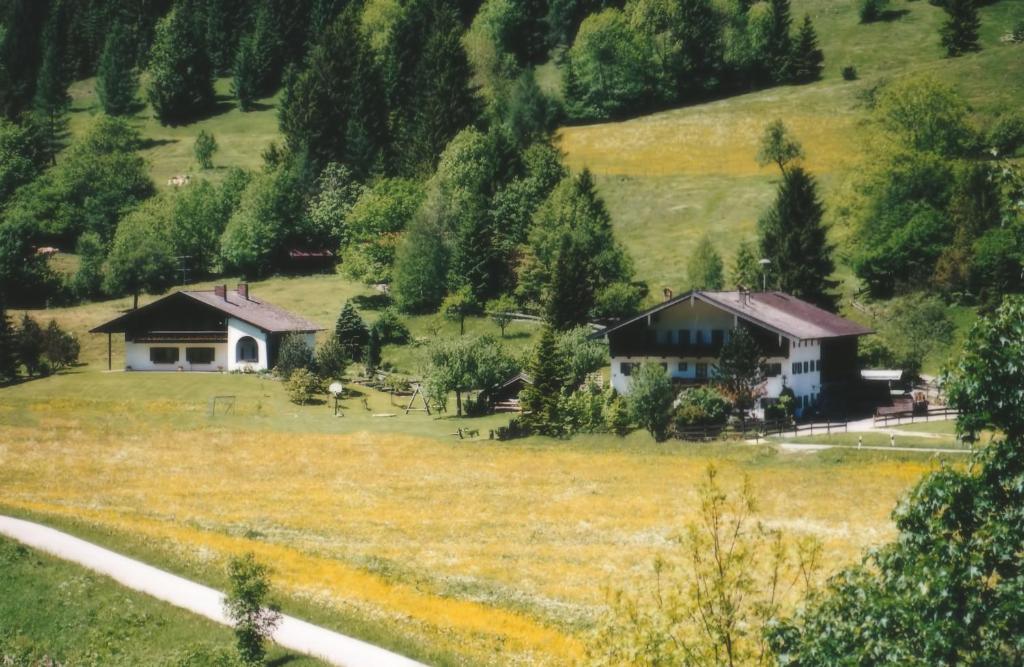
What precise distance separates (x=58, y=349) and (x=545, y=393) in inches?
1560

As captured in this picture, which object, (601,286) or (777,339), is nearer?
(777,339)

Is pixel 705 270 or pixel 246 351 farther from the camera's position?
pixel 705 270

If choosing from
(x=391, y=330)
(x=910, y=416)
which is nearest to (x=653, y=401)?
(x=910, y=416)

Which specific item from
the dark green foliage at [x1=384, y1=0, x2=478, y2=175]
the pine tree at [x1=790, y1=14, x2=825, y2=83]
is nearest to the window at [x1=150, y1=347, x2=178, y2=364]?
the dark green foliage at [x1=384, y1=0, x2=478, y2=175]

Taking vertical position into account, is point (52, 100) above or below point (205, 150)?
above

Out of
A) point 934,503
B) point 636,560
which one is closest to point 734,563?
point 934,503

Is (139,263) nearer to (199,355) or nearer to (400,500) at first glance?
(199,355)

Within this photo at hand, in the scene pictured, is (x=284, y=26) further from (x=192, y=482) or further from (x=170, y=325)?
(x=192, y=482)

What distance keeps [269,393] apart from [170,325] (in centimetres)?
1572

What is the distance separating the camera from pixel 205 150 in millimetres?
149875

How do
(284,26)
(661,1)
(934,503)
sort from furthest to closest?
(284,26)
(661,1)
(934,503)

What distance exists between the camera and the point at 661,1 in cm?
17325

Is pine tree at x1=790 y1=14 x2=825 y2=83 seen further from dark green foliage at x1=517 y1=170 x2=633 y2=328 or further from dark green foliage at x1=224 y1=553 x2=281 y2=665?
dark green foliage at x1=224 y1=553 x2=281 y2=665

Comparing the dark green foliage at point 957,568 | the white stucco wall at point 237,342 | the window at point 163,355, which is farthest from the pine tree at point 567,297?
the dark green foliage at point 957,568
